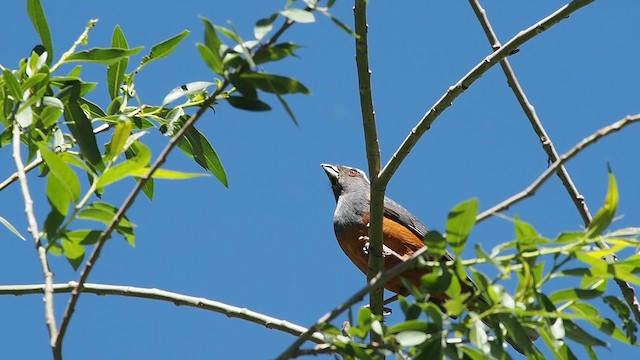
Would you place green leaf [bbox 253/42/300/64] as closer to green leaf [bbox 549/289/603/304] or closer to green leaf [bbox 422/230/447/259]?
green leaf [bbox 422/230/447/259]

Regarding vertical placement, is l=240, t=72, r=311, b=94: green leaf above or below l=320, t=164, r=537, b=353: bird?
below

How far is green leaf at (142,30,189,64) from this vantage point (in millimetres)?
3970

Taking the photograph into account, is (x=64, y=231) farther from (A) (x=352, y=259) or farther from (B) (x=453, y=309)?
(A) (x=352, y=259)

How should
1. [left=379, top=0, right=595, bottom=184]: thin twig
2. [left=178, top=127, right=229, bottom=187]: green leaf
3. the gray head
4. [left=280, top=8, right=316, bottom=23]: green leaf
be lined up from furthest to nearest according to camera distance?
the gray head, [left=178, top=127, right=229, bottom=187]: green leaf, [left=379, top=0, right=595, bottom=184]: thin twig, [left=280, top=8, right=316, bottom=23]: green leaf

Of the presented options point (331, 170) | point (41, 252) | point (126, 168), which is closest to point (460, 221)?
point (126, 168)

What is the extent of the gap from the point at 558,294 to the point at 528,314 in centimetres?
36

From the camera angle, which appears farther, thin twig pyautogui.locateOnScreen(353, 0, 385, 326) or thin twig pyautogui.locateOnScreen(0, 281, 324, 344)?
thin twig pyautogui.locateOnScreen(353, 0, 385, 326)

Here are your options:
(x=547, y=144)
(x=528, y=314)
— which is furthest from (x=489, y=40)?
(x=528, y=314)

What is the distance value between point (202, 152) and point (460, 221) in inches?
85.3

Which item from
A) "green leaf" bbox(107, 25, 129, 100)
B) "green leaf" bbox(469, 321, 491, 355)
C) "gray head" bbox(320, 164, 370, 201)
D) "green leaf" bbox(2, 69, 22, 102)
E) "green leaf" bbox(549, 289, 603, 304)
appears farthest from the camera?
"gray head" bbox(320, 164, 370, 201)

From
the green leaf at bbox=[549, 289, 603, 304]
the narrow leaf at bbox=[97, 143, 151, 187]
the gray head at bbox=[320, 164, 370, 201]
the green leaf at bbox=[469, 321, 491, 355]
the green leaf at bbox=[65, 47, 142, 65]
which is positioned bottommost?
the green leaf at bbox=[469, 321, 491, 355]

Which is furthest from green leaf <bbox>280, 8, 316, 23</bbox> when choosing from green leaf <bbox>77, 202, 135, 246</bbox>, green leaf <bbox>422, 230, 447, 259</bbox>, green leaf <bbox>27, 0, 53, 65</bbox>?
green leaf <bbox>27, 0, 53, 65</bbox>

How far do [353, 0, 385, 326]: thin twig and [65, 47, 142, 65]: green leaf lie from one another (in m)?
0.93

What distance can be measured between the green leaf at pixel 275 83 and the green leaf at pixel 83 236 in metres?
0.70
